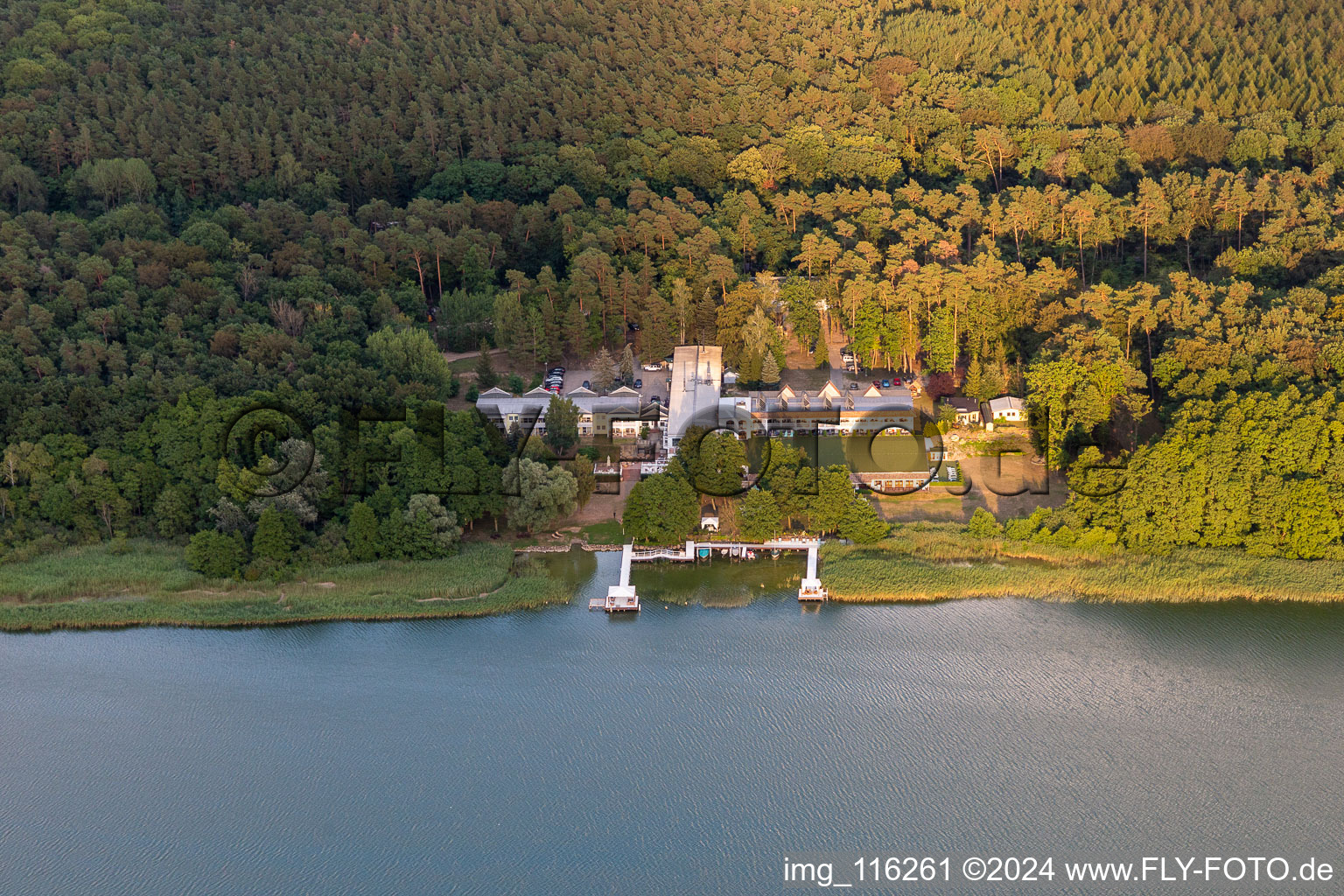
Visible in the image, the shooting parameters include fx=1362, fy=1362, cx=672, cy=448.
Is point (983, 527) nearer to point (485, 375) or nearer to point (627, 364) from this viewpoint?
point (627, 364)

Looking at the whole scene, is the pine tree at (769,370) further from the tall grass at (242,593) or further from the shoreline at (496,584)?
the tall grass at (242,593)

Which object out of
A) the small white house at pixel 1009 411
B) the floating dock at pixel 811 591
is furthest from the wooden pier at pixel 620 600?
the small white house at pixel 1009 411

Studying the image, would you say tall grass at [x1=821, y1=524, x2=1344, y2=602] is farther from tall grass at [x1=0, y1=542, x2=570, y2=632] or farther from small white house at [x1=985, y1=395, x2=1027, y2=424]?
tall grass at [x1=0, y1=542, x2=570, y2=632]

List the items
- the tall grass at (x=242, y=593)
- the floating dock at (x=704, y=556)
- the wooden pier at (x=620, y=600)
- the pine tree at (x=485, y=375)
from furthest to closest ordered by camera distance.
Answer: the pine tree at (x=485, y=375)
the floating dock at (x=704, y=556)
the wooden pier at (x=620, y=600)
the tall grass at (x=242, y=593)

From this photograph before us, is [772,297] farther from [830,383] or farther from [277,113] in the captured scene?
[277,113]

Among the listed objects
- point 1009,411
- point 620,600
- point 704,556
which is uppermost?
point 1009,411

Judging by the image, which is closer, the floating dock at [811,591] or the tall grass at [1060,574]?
the tall grass at [1060,574]

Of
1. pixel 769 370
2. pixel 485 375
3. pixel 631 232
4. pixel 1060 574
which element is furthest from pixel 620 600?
pixel 631 232
